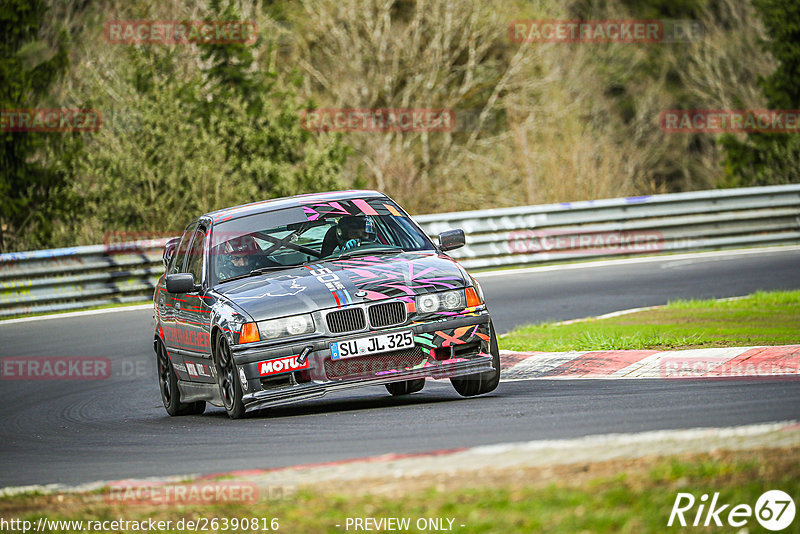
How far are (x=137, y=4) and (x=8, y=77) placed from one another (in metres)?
15.7

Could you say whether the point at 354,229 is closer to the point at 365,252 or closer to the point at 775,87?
the point at 365,252

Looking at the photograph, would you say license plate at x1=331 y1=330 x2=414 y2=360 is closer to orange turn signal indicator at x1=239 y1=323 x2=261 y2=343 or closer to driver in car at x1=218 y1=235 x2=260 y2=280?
orange turn signal indicator at x1=239 y1=323 x2=261 y2=343

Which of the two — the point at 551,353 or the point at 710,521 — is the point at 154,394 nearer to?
the point at 551,353

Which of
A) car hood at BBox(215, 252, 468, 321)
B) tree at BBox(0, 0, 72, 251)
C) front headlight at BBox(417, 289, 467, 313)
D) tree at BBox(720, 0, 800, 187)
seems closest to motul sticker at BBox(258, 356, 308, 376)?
car hood at BBox(215, 252, 468, 321)

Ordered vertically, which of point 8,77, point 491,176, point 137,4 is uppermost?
point 137,4

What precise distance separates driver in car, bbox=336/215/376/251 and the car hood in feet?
1.17

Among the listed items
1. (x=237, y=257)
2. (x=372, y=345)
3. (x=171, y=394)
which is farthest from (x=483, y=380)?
(x=171, y=394)

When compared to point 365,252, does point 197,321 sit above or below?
below

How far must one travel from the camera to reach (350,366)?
26.4 feet

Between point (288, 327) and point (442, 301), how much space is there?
3.52 feet

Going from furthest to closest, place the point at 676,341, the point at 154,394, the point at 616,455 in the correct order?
the point at 154,394, the point at 676,341, the point at 616,455

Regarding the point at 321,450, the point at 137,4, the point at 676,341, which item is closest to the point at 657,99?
the point at 137,4

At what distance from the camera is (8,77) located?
22.9m

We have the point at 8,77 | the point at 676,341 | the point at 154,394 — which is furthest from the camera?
the point at 8,77
